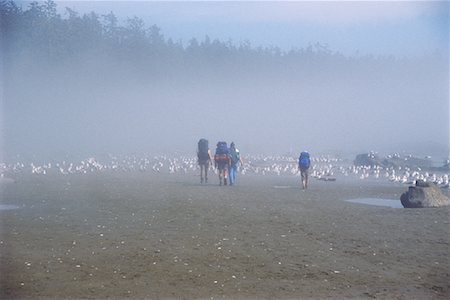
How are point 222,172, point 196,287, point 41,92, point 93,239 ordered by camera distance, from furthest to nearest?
point 41,92 → point 222,172 → point 93,239 → point 196,287

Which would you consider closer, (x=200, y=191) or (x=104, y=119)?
(x=200, y=191)

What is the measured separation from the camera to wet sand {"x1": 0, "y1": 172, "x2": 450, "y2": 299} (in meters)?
10.0

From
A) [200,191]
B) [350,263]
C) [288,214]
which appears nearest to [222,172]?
[200,191]

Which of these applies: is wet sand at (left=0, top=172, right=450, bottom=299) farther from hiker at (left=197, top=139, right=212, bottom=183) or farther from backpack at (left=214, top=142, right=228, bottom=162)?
hiker at (left=197, top=139, right=212, bottom=183)

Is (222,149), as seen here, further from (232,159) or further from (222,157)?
(232,159)

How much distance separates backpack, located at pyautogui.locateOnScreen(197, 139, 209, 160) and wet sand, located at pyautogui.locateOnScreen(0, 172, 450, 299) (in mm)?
7607

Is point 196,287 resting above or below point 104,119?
below

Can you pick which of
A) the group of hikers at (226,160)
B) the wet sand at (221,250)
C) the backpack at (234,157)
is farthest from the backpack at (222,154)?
the wet sand at (221,250)

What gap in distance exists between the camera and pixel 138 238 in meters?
13.9

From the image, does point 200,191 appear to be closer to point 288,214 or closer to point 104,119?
point 288,214

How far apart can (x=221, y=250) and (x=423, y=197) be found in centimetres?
907

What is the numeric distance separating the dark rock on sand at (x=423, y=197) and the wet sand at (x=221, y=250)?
75cm

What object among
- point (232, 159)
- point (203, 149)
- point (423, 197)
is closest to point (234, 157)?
point (232, 159)

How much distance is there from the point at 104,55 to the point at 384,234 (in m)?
69.1
